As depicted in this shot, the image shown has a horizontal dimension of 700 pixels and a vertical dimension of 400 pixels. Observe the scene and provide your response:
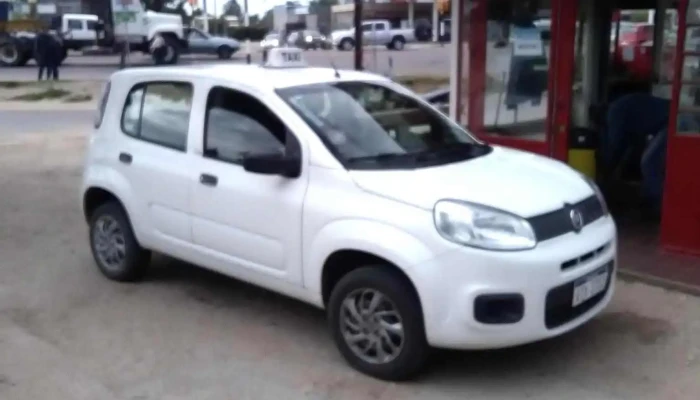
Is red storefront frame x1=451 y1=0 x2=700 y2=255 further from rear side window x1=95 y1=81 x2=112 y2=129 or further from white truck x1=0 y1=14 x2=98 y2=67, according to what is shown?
white truck x1=0 y1=14 x2=98 y2=67

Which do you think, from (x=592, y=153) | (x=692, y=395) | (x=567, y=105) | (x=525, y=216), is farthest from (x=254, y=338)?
(x=592, y=153)

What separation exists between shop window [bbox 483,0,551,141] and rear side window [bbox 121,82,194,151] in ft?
11.3

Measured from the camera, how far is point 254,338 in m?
5.97

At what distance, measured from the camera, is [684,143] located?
724 centimetres

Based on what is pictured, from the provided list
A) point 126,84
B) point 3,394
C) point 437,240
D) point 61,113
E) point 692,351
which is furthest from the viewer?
point 61,113

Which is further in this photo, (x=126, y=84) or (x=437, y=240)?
(x=126, y=84)

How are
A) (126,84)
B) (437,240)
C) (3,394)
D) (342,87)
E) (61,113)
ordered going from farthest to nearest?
(61,113), (126,84), (342,87), (3,394), (437,240)

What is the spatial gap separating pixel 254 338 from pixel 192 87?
1.76 meters

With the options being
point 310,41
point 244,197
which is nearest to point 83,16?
point 310,41

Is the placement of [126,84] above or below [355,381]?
above

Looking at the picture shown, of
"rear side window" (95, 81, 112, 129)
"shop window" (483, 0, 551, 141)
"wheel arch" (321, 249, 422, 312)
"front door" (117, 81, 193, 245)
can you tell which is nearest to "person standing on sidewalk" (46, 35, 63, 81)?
"shop window" (483, 0, 551, 141)

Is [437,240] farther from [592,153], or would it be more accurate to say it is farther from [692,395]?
[592,153]

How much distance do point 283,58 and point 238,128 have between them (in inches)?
32.5

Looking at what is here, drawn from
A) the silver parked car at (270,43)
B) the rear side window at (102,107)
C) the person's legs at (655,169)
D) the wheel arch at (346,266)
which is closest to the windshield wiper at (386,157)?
the wheel arch at (346,266)
